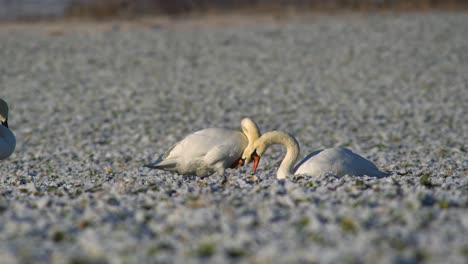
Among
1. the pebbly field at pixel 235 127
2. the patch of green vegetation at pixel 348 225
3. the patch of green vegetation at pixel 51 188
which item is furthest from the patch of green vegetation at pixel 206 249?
the patch of green vegetation at pixel 51 188

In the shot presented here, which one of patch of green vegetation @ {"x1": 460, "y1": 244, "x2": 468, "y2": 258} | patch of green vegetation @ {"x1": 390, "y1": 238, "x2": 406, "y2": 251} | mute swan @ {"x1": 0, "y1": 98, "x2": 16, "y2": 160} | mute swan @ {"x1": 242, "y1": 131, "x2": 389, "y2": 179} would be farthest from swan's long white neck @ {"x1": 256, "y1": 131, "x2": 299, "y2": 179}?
patch of green vegetation @ {"x1": 460, "y1": 244, "x2": 468, "y2": 258}

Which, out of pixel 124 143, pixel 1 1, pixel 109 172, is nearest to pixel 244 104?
pixel 124 143

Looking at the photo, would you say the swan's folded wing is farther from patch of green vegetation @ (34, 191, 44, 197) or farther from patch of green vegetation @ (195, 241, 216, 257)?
patch of green vegetation @ (195, 241, 216, 257)

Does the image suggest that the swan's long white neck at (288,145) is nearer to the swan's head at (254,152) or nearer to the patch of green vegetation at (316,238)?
the swan's head at (254,152)

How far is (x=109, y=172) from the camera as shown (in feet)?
38.3

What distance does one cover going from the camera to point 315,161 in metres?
9.16

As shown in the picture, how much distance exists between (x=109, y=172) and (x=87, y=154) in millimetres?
2327

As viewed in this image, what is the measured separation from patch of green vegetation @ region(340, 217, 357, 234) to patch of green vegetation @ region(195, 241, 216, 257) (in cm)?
109

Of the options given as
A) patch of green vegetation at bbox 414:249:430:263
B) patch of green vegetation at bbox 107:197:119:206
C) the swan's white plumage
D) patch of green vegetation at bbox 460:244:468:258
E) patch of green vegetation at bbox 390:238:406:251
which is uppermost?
patch of green vegetation at bbox 460:244:468:258

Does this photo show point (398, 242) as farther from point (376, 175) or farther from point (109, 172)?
point (109, 172)

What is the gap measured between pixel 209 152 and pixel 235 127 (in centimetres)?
750

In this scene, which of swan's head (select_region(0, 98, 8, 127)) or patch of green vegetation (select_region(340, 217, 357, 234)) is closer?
patch of green vegetation (select_region(340, 217, 357, 234))

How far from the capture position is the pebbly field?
17.6ft

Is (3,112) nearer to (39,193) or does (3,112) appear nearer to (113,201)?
(39,193)
